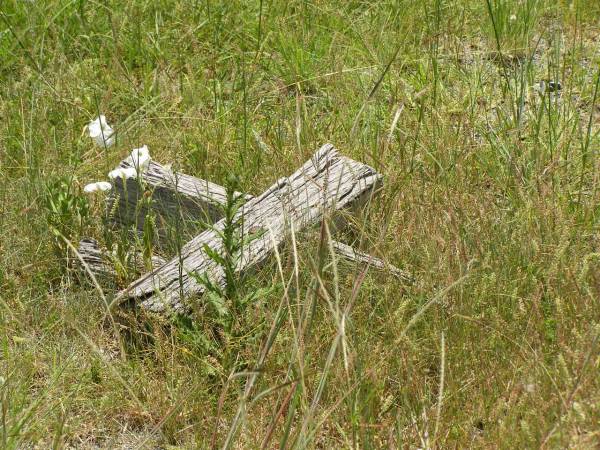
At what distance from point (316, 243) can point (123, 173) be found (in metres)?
0.77

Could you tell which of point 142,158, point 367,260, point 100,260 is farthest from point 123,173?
point 367,260

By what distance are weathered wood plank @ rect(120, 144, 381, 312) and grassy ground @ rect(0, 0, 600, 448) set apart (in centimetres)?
9

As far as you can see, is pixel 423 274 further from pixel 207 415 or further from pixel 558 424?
pixel 558 424

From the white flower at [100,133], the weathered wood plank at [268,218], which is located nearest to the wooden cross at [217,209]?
the weathered wood plank at [268,218]

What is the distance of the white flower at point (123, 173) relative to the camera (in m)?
3.11

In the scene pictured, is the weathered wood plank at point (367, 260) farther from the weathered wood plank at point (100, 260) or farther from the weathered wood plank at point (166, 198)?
the weathered wood plank at point (100, 260)

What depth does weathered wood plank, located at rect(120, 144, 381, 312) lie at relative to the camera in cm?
Result: 280

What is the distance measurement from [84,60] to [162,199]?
56.8 inches

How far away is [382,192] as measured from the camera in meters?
3.17

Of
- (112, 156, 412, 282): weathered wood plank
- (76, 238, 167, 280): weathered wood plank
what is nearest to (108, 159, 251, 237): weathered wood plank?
(112, 156, 412, 282): weathered wood plank

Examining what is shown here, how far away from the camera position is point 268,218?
279 cm

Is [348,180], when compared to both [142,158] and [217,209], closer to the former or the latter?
[217,209]

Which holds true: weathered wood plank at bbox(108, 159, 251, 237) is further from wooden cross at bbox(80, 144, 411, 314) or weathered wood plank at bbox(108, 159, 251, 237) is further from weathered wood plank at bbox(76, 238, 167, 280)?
weathered wood plank at bbox(76, 238, 167, 280)

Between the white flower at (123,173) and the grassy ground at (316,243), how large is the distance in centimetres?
20
